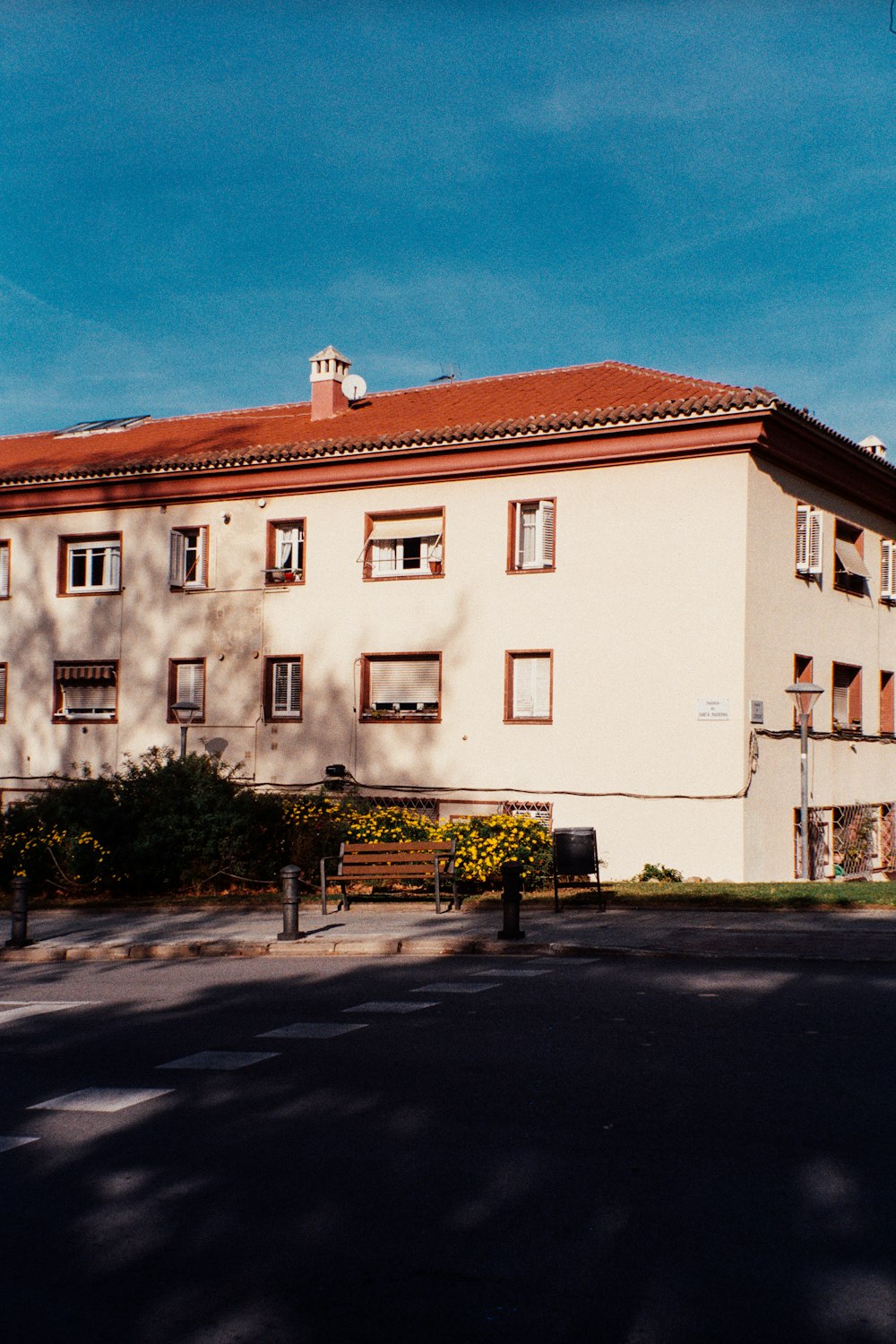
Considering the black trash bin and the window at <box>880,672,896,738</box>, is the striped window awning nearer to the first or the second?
the black trash bin

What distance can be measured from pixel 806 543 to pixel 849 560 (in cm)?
258

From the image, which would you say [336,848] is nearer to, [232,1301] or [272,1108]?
[272,1108]

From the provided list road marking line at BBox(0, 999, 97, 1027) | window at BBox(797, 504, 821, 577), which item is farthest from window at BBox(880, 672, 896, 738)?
road marking line at BBox(0, 999, 97, 1027)

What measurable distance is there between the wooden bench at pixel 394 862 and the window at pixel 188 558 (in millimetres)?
11531

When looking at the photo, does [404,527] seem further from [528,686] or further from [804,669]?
[804,669]

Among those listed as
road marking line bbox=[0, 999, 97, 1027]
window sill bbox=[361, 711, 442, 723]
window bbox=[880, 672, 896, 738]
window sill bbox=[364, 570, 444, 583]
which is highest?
window sill bbox=[364, 570, 444, 583]

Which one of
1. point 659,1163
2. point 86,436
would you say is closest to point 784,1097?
point 659,1163

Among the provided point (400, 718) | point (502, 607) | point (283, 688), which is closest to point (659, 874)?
point (502, 607)

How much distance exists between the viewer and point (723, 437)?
73.4 ft

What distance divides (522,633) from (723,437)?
4.90 meters

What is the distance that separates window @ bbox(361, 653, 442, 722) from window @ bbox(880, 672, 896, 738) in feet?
31.6

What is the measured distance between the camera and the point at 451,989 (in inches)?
434


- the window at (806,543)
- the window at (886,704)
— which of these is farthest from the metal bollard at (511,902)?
the window at (886,704)

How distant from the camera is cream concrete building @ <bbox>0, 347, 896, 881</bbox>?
22.6m
